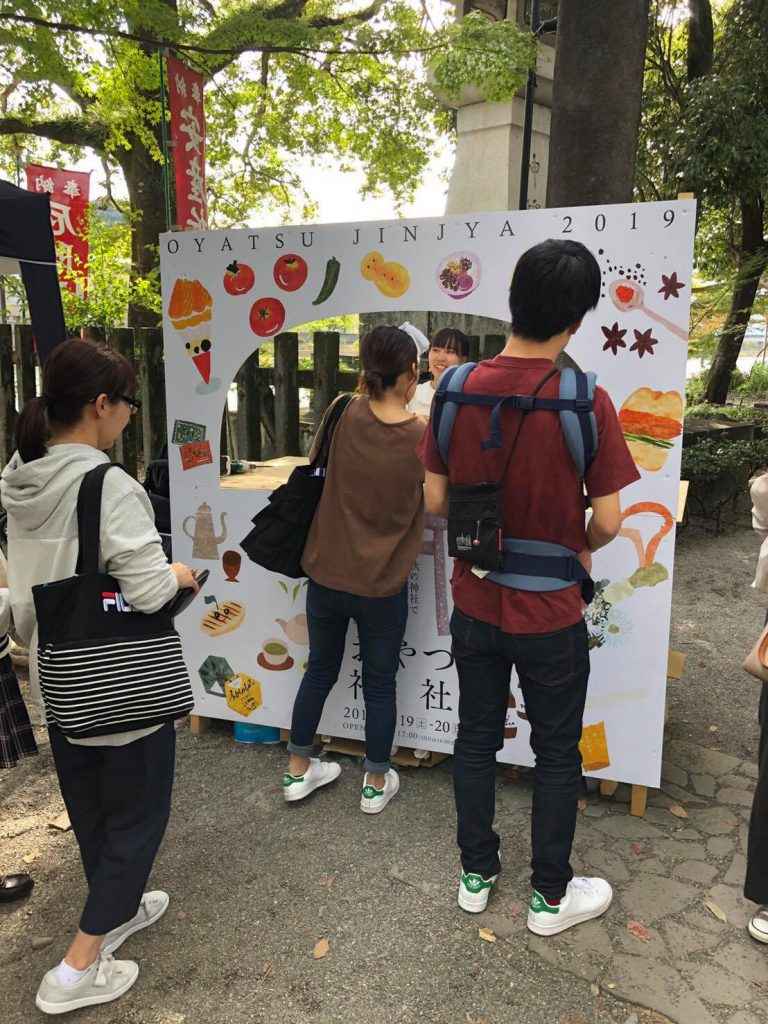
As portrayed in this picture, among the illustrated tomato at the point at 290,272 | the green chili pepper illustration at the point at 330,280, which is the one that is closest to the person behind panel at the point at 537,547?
the green chili pepper illustration at the point at 330,280

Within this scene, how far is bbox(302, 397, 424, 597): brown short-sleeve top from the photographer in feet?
8.66

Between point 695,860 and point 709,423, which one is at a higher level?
point 709,423

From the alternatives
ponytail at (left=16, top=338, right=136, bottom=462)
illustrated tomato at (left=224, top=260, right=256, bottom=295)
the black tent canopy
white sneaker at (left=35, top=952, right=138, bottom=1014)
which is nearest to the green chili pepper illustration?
illustrated tomato at (left=224, top=260, right=256, bottom=295)

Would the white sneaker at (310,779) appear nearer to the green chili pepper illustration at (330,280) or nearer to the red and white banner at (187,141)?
the green chili pepper illustration at (330,280)

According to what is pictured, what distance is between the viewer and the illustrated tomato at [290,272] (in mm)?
3000

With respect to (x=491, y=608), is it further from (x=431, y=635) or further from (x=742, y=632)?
(x=742, y=632)

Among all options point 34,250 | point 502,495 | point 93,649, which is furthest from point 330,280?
point 34,250

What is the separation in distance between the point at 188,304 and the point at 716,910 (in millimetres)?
2948

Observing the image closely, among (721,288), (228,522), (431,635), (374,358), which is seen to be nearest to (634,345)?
(374,358)

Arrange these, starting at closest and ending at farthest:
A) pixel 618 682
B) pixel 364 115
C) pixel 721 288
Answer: pixel 618 682, pixel 364 115, pixel 721 288

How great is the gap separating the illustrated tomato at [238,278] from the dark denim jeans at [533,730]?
166cm

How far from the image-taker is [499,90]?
5.11 m

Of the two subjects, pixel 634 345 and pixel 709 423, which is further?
pixel 709 423

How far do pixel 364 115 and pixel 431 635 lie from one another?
22.0ft
